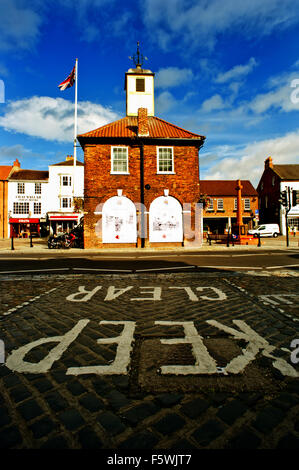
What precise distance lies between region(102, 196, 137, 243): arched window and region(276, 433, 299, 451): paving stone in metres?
15.4

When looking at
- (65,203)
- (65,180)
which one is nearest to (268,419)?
(65,203)

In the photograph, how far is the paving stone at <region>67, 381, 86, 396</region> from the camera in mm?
1848

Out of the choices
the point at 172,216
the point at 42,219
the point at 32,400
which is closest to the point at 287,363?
the point at 32,400

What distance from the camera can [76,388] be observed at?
190cm

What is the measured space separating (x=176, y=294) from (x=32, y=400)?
3363mm

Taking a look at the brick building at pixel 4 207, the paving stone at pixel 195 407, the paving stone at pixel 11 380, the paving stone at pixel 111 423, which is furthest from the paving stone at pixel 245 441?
the brick building at pixel 4 207

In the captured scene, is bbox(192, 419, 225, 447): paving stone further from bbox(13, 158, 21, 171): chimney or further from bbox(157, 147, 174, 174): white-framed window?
bbox(13, 158, 21, 171): chimney

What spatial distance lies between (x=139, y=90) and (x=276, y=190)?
2830 cm

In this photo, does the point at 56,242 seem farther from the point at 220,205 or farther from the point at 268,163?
→ the point at 268,163

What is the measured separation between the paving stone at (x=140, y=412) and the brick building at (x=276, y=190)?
39.4 meters

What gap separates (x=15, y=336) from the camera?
9.41 ft

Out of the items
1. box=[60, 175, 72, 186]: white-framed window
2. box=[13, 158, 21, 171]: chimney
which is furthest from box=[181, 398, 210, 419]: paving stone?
box=[13, 158, 21, 171]: chimney

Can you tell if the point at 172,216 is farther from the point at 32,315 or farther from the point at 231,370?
the point at 231,370
